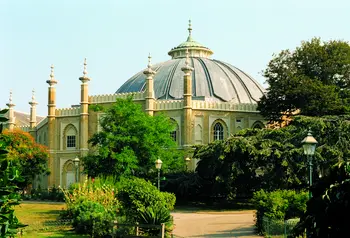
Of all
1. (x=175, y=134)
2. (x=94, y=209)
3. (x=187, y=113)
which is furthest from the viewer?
(x=175, y=134)

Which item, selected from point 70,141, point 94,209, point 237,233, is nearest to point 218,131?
point 70,141

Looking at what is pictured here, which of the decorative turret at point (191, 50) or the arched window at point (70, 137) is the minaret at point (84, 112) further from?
the decorative turret at point (191, 50)

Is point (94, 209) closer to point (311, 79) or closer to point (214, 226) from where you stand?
point (214, 226)

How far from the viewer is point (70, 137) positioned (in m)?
58.6

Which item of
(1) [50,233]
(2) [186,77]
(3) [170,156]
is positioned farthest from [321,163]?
(2) [186,77]

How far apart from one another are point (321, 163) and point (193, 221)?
377 inches

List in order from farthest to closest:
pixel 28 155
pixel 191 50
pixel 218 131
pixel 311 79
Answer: pixel 191 50
pixel 218 131
pixel 28 155
pixel 311 79

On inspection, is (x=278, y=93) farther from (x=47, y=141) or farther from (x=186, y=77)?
(x=47, y=141)

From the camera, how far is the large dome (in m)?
61.8

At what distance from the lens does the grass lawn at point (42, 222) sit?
26922mm

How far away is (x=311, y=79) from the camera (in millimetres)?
48594

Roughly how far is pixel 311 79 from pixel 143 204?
89.2ft

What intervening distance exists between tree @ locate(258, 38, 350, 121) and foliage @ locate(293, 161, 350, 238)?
1483 inches

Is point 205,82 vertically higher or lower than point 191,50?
lower
